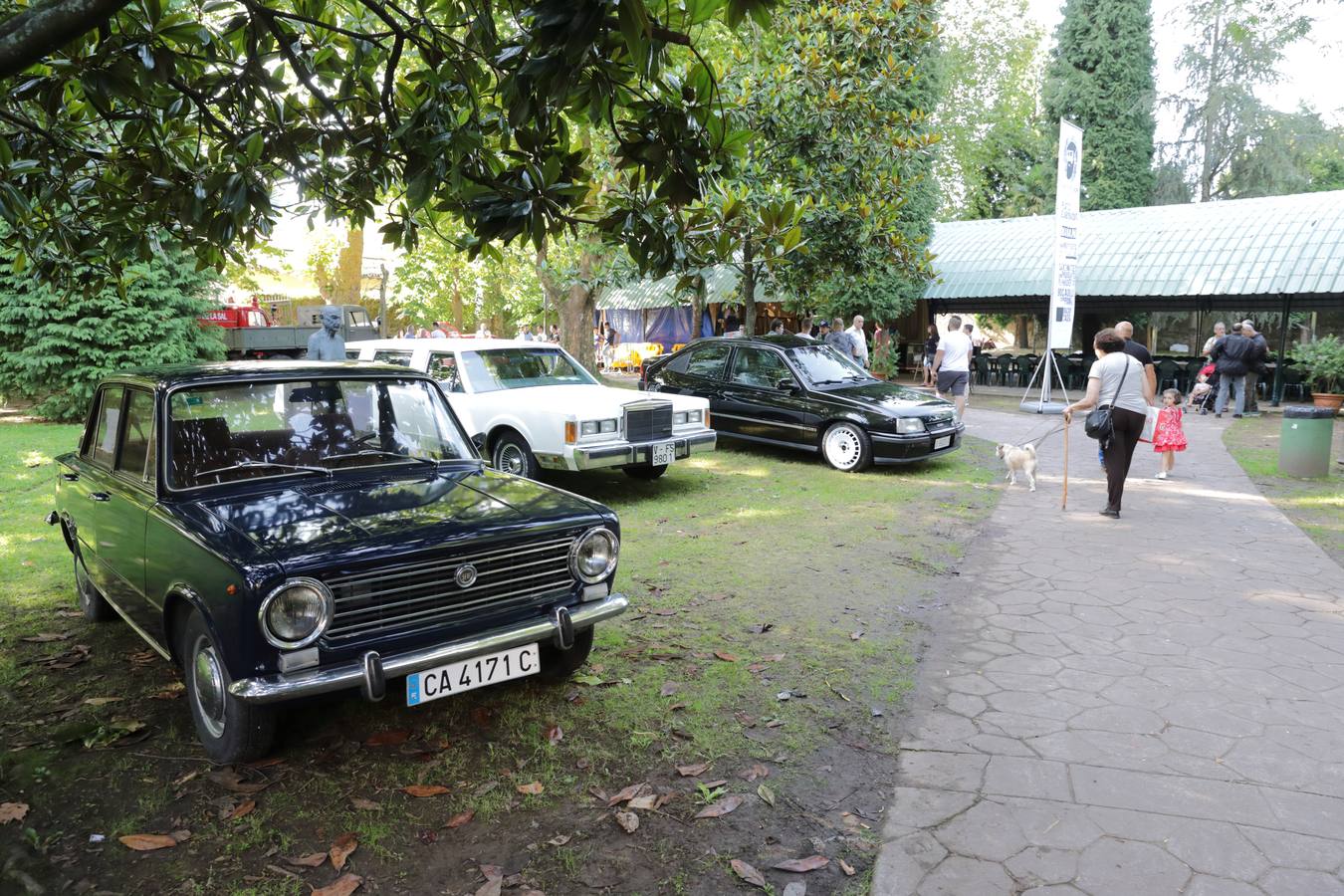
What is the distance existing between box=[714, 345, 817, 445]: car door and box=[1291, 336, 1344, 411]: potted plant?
12.2 metres

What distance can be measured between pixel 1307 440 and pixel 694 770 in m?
10.5

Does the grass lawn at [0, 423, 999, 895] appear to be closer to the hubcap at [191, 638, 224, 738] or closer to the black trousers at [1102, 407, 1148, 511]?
the hubcap at [191, 638, 224, 738]

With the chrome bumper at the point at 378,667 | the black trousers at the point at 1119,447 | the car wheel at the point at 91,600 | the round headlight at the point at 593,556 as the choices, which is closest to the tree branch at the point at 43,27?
the chrome bumper at the point at 378,667

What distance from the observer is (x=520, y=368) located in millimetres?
9773

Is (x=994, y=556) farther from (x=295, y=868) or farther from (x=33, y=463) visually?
(x=33, y=463)

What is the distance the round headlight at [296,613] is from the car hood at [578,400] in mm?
5319

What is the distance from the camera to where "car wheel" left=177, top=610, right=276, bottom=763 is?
3521 millimetres

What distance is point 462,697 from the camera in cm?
443

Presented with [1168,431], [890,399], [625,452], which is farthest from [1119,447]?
[625,452]

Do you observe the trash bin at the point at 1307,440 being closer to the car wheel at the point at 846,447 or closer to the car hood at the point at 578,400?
the car wheel at the point at 846,447

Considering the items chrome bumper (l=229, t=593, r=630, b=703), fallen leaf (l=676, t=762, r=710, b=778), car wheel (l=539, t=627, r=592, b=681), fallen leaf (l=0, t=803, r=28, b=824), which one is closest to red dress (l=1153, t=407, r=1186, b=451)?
car wheel (l=539, t=627, r=592, b=681)

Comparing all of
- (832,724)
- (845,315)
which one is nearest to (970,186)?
(845,315)

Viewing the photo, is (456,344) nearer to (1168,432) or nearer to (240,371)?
(240,371)

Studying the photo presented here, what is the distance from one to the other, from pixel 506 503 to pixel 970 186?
41.4 meters
